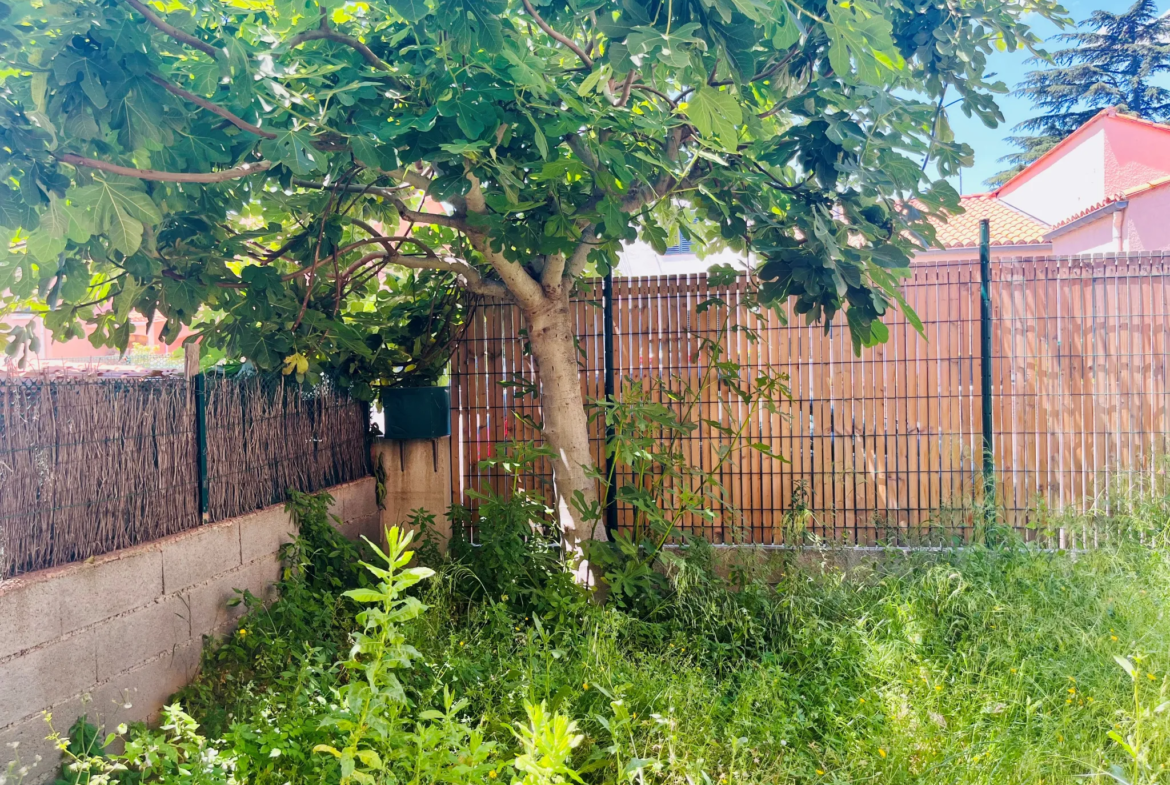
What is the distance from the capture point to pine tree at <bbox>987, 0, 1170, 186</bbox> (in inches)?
1096

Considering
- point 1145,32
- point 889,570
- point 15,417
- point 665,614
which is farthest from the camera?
point 1145,32

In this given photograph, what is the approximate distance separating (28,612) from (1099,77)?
36.8 metres

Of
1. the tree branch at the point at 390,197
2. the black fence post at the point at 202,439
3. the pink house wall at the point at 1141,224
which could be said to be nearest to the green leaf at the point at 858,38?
the tree branch at the point at 390,197

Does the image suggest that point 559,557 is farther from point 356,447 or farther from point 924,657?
point 924,657

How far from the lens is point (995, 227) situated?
17250 mm

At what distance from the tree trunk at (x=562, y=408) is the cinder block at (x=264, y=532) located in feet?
5.30

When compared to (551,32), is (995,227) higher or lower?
higher

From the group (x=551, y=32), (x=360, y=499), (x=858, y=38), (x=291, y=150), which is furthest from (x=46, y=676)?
(x=858, y=38)

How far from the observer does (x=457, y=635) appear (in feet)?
12.0

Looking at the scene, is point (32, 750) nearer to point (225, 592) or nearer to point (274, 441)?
point (225, 592)

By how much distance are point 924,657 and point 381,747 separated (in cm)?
260

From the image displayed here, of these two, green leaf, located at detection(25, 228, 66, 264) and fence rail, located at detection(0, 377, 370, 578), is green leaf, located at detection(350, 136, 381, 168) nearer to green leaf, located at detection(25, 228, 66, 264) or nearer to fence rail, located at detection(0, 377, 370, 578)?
green leaf, located at detection(25, 228, 66, 264)

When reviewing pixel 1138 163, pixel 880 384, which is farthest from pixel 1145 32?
pixel 880 384

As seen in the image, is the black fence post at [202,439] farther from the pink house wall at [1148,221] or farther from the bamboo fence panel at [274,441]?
the pink house wall at [1148,221]
